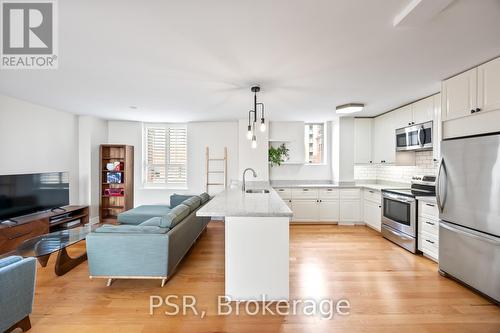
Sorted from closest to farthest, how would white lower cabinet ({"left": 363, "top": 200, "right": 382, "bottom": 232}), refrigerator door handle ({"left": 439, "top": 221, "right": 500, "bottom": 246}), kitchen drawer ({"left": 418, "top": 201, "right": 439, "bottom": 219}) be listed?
1. refrigerator door handle ({"left": 439, "top": 221, "right": 500, "bottom": 246})
2. kitchen drawer ({"left": 418, "top": 201, "right": 439, "bottom": 219})
3. white lower cabinet ({"left": 363, "top": 200, "right": 382, "bottom": 232})

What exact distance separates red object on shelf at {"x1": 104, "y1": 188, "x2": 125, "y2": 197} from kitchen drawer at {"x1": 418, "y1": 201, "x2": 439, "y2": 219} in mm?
5849

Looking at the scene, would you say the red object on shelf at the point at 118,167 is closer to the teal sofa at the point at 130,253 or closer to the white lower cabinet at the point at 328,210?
the teal sofa at the point at 130,253

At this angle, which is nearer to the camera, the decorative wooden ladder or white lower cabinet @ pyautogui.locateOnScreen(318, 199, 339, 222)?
white lower cabinet @ pyautogui.locateOnScreen(318, 199, 339, 222)

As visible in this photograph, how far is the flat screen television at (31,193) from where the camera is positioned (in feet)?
11.0

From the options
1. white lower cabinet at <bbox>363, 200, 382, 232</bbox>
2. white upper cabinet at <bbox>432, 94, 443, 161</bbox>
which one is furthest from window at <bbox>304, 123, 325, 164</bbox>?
white upper cabinet at <bbox>432, 94, 443, 161</bbox>

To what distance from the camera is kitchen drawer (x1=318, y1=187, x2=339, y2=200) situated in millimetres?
5121

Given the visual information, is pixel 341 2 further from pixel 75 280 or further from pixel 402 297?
pixel 75 280

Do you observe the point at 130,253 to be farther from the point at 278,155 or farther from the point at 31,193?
the point at 278,155

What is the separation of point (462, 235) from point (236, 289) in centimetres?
252

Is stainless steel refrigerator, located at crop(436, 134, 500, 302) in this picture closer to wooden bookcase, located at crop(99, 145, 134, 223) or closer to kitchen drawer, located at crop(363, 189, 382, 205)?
kitchen drawer, located at crop(363, 189, 382, 205)

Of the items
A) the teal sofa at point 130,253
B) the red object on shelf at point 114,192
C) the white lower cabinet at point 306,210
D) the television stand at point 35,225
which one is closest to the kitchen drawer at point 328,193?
the white lower cabinet at point 306,210

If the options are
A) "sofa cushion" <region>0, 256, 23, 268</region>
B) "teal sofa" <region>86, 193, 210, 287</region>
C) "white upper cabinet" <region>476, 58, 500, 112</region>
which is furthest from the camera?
"teal sofa" <region>86, 193, 210, 287</region>

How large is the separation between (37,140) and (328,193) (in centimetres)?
584

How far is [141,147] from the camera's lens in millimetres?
5719
